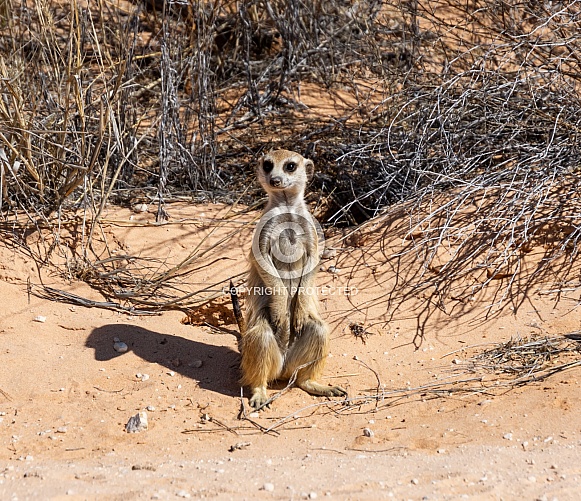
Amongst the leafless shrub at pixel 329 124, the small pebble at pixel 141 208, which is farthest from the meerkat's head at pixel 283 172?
the small pebble at pixel 141 208

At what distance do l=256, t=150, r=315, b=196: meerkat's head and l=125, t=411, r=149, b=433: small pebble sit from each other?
1494mm

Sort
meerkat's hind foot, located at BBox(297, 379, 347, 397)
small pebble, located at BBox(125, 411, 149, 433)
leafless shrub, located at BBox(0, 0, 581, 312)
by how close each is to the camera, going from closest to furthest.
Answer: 1. small pebble, located at BBox(125, 411, 149, 433)
2. meerkat's hind foot, located at BBox(297, 379, 347, 397)
3. leafless shrub, located at BBox(0, 0, 581, 312)

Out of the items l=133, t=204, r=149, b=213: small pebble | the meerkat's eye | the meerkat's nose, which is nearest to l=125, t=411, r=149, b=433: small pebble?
the meerkat's nose

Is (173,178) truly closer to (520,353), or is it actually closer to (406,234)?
(406,234)

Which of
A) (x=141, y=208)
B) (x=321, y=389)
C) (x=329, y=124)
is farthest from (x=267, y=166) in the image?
(x=329, y=124)

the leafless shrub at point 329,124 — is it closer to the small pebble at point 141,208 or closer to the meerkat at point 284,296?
the small pebble at point 141,208

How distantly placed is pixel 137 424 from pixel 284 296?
44.0 inches

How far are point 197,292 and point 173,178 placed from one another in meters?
1.77

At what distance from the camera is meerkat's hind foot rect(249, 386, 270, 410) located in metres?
3.95

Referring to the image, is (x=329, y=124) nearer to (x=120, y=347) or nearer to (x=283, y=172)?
(x=283, y=172)

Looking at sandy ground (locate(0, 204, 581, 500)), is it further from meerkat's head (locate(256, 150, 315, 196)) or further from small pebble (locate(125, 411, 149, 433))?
meerkat's head (locate(256, 150, 315, 196))

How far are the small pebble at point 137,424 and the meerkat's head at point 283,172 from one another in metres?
1.49

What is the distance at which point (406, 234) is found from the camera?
4.96m

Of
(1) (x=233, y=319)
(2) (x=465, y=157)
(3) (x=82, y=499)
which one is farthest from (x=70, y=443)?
(2) (x=465, y=157)
